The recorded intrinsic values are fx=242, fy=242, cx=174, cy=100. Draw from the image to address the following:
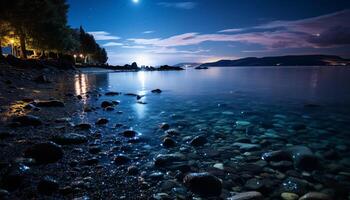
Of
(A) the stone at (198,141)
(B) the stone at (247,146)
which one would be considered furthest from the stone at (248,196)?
(A) the stone at (198,141)

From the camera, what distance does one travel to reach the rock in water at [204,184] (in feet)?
15.7

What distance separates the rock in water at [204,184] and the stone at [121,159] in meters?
1.79

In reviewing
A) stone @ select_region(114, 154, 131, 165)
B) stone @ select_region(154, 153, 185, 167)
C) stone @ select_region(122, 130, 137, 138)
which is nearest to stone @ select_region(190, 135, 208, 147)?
stone @ select_region(154, 153, 185, 167)

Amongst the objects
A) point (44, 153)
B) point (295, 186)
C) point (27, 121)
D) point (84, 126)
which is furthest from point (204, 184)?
point (27, 121)

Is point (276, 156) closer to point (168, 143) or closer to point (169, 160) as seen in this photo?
point (169, 160)

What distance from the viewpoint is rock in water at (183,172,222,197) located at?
189 inches

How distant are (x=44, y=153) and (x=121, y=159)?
6.10 feet

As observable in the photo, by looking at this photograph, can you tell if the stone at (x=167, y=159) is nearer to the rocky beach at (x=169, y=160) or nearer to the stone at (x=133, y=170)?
the rocky beach at (x=169, y=160)

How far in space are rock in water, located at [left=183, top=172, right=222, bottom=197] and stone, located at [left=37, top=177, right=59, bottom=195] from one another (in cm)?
255

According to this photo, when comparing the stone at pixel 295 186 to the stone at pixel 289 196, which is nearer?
the stone at pixel 289 196

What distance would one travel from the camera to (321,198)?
4613mm

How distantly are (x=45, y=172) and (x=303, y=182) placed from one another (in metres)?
5.63

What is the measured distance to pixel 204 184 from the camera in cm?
493

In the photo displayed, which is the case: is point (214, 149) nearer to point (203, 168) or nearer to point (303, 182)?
point (203, 168)
